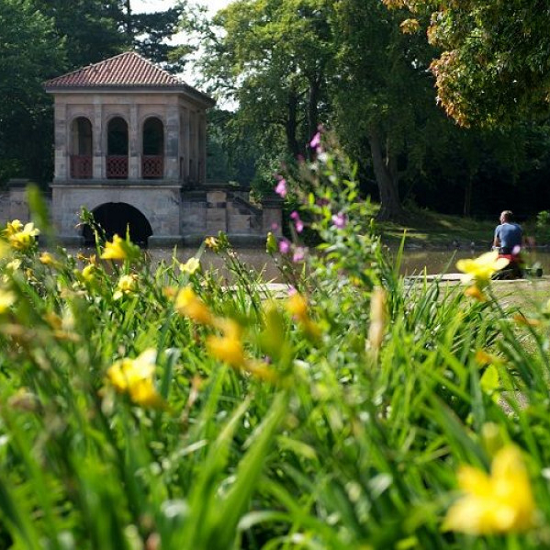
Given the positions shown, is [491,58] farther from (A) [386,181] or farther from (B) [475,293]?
(A) [386,181]

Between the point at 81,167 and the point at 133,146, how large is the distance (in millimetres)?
2077

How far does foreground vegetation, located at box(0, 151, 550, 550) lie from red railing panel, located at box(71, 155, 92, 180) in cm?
3532

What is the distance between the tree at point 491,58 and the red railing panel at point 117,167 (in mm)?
22025

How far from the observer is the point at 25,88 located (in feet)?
134

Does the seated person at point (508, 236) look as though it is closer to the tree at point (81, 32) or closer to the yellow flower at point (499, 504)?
the yellow flower at point (499, 504)

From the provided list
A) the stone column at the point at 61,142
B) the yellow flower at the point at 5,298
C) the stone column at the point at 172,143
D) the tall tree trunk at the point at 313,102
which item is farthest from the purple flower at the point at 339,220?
the tall tree trunk at the point at 313,102

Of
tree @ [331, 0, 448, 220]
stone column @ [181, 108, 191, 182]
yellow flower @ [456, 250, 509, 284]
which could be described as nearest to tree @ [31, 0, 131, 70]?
stone column @ [181, 108, 191, 182]

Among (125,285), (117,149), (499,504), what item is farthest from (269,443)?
(117,149)

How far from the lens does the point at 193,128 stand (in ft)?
132

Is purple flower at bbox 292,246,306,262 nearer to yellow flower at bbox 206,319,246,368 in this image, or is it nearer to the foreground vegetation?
the foreground vegetation

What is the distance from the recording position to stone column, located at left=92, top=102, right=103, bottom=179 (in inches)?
1481

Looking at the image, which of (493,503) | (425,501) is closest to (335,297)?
(425,501)

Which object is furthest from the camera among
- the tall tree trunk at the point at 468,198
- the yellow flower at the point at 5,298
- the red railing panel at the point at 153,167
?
the tall tree trunk at the point at 468,198

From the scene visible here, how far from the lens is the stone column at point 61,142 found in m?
37.6
